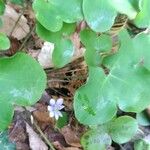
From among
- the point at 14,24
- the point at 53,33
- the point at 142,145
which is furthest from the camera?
the point at 14,24

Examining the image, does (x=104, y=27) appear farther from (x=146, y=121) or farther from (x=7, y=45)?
(x=146, y=121)

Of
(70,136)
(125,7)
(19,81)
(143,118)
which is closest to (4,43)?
(19,81)

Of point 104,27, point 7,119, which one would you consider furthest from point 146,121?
point 7,119

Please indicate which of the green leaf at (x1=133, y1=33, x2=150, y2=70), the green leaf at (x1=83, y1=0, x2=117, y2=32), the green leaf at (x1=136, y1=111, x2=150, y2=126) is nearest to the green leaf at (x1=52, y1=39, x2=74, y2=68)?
the green leaf at (x1=83, y1=0, x2=117, y2=32)

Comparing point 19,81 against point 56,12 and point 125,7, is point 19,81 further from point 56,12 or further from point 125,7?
Answer: point 125,7

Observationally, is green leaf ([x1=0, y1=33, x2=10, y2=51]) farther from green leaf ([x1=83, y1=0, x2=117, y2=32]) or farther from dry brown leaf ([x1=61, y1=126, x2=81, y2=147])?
dry brown leaf ([x1=61, y1=126, x2=81, y2=147])

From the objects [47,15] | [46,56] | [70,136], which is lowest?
[70,136]

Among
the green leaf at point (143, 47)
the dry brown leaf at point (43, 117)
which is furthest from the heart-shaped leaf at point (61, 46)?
the dry brown leaf at point (43, 117)
